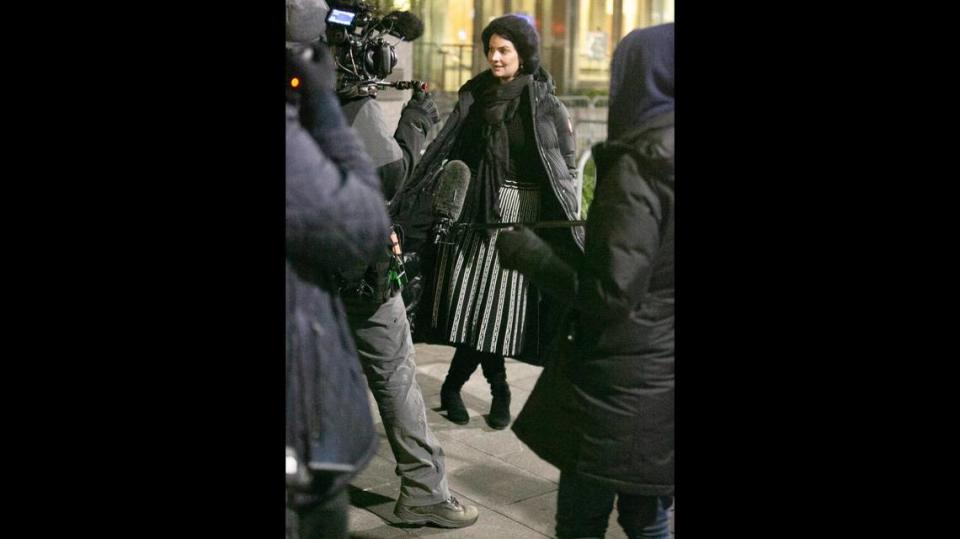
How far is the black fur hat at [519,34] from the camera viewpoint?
258 cm

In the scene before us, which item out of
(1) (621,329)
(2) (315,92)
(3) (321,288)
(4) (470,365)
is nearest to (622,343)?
(1) (621,329)

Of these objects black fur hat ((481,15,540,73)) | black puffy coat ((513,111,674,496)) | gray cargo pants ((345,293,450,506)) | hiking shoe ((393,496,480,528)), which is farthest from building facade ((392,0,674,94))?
hiking shoe ((393,496,480,528))

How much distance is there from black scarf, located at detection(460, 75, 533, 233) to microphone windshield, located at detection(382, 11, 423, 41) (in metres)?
0.21

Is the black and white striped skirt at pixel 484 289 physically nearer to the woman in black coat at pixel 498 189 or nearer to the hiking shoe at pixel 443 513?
the woman in black coat at pixel 498 189

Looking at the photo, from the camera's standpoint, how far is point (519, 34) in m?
2.58

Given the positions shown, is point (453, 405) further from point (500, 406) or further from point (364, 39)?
point (364, 39)

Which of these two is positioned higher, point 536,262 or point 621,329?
point 536,262

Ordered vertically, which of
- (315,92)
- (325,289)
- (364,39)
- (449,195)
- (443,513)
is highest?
(364,39)

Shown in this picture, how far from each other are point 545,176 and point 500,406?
1.87 ft

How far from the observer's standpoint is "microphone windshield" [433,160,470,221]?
2783 mm

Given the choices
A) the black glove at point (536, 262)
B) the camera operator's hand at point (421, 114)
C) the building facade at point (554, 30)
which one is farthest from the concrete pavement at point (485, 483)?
the building facade at point (554, 30)
